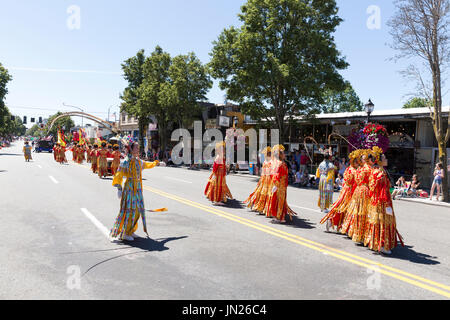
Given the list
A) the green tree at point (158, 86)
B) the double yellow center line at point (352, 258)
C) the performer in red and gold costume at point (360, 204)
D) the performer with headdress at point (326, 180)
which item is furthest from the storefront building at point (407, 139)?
the green tree at point (158, 86)

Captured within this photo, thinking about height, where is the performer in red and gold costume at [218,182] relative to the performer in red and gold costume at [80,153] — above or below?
below

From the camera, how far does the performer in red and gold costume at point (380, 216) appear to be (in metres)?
5.77

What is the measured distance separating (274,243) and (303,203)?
5606 mm

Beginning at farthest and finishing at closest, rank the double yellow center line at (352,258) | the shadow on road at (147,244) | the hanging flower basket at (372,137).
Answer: the hanging flower basket at (372,137) → the shadow on road at (147,244) → the double yellow center line at (352,258)

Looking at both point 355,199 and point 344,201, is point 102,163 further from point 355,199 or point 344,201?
point 355,199

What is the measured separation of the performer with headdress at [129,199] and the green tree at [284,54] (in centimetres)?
→ 1408

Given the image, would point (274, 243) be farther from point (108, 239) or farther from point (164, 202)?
point (164, 202)

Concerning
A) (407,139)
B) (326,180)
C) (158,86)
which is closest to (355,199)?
(326,180)

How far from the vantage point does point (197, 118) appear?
128 feet

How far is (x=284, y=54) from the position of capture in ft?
66.5

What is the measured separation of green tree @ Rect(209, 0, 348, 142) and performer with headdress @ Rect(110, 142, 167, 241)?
554 inches

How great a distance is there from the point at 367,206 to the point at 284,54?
1580 cm

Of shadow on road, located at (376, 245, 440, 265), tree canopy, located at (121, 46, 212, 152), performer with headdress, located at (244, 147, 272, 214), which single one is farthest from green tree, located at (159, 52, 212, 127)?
shadow on road, located at (376, 245, 440, 265)

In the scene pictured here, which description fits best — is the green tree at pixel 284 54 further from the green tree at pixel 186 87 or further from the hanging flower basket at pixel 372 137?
the green tree at pixel 186 87
